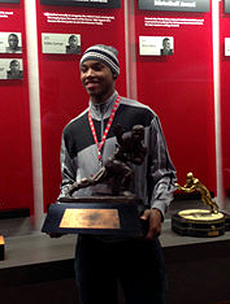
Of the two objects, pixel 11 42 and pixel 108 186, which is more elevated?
pixel 11 42

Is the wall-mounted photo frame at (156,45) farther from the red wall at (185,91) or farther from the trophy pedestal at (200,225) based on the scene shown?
the trophy pedestal at (200,225)

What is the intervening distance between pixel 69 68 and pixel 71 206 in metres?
1.52

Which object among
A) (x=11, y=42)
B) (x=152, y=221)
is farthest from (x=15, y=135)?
(x=152, y=221)

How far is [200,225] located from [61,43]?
157 cm

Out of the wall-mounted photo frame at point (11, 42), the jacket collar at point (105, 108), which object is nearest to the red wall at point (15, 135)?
the wall-mounted photo frame at point (11, 42)

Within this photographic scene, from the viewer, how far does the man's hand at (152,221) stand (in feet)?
5.26

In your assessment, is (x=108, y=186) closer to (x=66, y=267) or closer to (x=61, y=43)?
(x=66, y=267)

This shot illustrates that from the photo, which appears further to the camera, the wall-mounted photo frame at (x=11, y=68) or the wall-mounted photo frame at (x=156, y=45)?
the wall-mounted photo frame at (x=156, y=45)

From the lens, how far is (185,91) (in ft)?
10.6

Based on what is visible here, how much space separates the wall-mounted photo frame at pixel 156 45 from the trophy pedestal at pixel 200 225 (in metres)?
1.23

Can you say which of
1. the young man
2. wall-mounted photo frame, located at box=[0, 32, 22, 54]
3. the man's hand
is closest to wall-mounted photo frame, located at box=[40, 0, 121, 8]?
wall-mounted photo frame, located at box=[0, 32, 22, 54]

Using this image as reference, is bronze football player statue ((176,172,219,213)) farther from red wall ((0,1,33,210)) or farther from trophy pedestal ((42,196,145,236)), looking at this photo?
trophy pedestal ((42,196,145,236))

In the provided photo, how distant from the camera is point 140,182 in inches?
69.9

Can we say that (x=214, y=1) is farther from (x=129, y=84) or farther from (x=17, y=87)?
(x=17, y=87)
